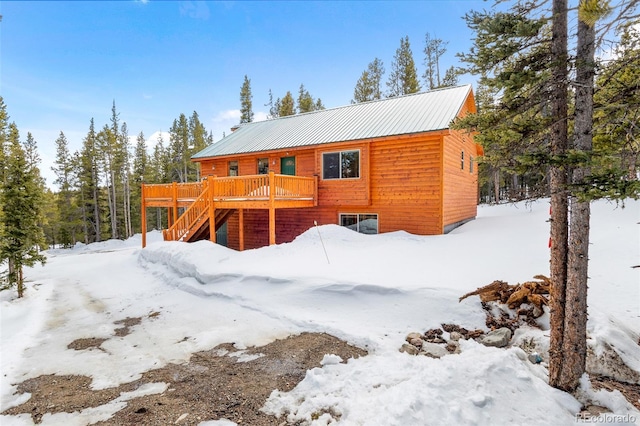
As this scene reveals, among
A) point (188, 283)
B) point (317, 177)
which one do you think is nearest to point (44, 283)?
point (188, 283)

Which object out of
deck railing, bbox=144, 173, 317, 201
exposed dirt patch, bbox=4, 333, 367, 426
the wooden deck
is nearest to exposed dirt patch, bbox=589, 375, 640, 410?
exposed dirt patch, bbox=4, 333, 367, 426

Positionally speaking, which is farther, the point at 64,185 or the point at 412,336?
the point at 64,185

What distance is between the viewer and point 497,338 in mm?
4711

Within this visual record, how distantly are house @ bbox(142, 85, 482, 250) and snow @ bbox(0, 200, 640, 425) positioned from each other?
161 cm

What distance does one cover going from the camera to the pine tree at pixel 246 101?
3994cm

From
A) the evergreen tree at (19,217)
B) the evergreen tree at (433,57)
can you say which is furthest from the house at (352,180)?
the evergreen tree at (433,57)

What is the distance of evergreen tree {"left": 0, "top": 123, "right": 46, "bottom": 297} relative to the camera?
432 inches

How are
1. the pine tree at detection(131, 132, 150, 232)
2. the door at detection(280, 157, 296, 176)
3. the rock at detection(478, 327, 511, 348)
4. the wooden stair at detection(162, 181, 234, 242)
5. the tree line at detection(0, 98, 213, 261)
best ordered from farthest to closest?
the pine tree at detection(131, 132, 150, 232)
the tree line at detection(0, 98, 213, 261)
the door at detection(280, 157, 296, 176)
the wooden stair at detection(162, 181, 234, 242)
the rock at detection(478, 327, 511, 348)

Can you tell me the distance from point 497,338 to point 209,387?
429cm

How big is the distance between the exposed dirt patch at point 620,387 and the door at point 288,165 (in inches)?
507

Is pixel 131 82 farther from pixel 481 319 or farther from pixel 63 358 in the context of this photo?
pixel 481 319

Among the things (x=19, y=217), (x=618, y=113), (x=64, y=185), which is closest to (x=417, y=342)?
(x=618, y=113)

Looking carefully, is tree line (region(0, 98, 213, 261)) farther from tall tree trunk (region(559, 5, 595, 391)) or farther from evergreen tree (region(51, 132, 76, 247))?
tall tree trunk (region(559, 5, 595, 391))

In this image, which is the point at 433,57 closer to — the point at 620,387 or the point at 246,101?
the point at 246,101
